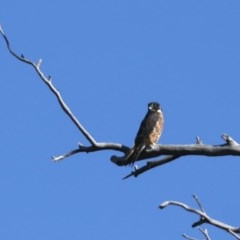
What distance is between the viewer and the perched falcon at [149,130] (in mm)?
7956

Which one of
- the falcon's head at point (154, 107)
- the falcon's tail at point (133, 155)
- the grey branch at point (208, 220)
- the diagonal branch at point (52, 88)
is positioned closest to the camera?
the grey branch at point (208, 220)

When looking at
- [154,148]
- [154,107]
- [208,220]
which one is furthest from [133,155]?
[154,107]

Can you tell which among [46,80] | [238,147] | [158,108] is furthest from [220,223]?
[158,108]

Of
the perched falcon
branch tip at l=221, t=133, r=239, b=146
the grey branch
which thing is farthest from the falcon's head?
the grey branch

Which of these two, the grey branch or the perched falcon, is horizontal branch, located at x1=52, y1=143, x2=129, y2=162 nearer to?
the perched falcon

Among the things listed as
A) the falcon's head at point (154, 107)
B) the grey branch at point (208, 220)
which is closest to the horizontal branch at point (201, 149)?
the grey branch at point (208, 220)

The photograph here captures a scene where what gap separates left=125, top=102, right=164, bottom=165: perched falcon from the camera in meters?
7.96

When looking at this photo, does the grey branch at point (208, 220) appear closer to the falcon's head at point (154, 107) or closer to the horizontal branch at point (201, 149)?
the horizontal branch at point (201, 149)

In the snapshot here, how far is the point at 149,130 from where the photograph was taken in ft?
32.6

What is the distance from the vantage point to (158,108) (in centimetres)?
1105

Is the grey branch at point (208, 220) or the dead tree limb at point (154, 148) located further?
the dead tree limb at point (154, 148)

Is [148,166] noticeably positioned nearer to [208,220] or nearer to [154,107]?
[208,220]

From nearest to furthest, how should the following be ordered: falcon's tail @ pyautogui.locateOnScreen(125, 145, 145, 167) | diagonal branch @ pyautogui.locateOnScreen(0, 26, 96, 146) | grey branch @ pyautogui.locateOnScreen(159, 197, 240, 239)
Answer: grey branch @ pyautogui.locateOnScreen(159, 197, 240, 239) → diagonal branch @ pyautogui.locateOnScreen(0, 26, 96, 146) → falcon's tail @ pyautogui.locateOnScreen(125, 145, 145, 167)

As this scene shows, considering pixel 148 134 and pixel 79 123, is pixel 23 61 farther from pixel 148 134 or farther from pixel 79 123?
pixel 148 134
